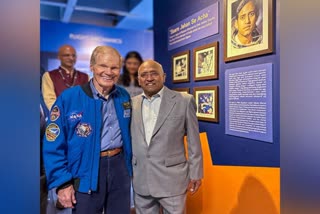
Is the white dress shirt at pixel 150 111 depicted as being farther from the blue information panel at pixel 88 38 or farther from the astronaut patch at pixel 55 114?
the blue information panel at pixel 88 38

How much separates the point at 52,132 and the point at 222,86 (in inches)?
54.8

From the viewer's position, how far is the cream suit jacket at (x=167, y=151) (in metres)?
1.97

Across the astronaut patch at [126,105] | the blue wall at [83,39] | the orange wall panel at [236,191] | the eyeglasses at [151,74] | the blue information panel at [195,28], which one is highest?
the blue wall at [83,39]

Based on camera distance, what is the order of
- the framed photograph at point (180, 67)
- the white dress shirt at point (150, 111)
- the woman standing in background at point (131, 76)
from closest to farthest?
1. the white dress shirt at point (150, 111)
2. the framed photograph at point (180, 67)
3. the woman standing in background at point (131, 76)

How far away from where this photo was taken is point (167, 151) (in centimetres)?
197

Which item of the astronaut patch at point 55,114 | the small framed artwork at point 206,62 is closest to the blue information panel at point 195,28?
the small framed artwork at point 206,62

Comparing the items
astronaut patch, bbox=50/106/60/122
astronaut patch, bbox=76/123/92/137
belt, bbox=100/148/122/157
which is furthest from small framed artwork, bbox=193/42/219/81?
astronaut patch, bbox=50/106/60/122

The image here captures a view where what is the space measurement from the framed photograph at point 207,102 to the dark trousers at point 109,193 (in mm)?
996
